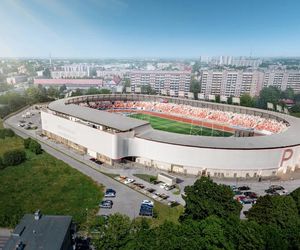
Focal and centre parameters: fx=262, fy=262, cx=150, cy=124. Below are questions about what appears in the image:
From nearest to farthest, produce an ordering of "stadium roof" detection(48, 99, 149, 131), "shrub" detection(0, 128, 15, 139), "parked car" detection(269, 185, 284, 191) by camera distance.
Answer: "parked car" detection(269, 185, 284, 191) < "stadium roof" detection(48, 99, 149, 131) < "shrub" detection(0, 128, 15, 139)

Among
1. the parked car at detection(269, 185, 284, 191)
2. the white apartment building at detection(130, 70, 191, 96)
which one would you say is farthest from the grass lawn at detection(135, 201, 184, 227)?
the white apartment building at detection(130, 70, 191, 96)

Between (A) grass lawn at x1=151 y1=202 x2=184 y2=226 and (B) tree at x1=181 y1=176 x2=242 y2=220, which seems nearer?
(B) tree at x1=181 y1=176 x2=242 y2=220

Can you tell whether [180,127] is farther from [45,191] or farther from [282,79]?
[282,79]

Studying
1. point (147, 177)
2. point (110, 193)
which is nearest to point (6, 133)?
point (110, 193)

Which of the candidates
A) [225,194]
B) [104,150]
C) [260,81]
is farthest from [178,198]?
[260,81]

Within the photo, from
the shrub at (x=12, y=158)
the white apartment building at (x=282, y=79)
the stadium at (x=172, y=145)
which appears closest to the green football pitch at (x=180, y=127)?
the stadium at (x=172, y=145)

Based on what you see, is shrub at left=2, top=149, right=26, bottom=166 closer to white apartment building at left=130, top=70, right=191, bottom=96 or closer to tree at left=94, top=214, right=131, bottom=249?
tree at left=94, top=214, right=131, bottom=249

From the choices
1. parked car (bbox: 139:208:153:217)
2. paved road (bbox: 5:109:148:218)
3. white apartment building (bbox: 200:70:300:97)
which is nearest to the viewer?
parked car (bbox: 139:208:153:217)

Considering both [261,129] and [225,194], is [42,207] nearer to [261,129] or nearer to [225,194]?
[225,194]
